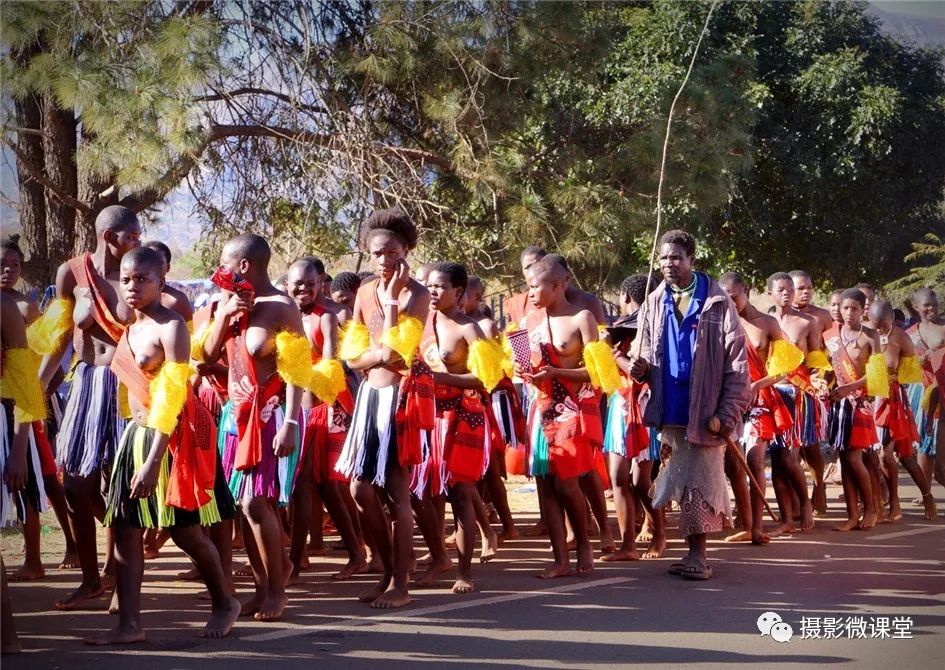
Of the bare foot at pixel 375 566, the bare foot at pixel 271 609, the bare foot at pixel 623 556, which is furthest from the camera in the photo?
the bare foot at pixel 623 556

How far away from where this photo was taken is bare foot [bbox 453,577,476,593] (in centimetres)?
735

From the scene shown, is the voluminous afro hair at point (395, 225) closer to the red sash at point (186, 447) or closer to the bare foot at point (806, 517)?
the red sash at point (186, 447)

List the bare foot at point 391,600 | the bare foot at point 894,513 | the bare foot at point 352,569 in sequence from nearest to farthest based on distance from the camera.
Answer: the bare foot at point 391,600 < the bare foot at point 352,569 < the bare foot at point 894,513

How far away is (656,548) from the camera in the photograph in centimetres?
894

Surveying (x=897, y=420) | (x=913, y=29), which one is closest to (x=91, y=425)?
(x=897, y=420)

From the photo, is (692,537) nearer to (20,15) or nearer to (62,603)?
(62,603)

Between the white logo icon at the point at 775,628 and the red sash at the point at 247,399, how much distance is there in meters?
2.70

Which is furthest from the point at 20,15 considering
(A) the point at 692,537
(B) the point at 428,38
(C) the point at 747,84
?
(C) the point at 747,84

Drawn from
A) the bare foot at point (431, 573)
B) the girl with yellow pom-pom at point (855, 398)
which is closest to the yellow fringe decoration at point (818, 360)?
the girl with yellow pom-pom at point (855, 398)

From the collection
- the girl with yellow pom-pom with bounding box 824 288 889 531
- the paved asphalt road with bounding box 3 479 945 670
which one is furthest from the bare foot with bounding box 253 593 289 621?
the girl with yellow pom-pom with bounding box 824 288 889 531

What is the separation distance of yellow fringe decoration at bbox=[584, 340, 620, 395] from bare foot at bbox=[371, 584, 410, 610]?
1.78m

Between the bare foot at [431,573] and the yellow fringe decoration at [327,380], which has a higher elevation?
the yellow fringe decoration at [327,380]

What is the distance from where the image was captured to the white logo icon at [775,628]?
6170 mm

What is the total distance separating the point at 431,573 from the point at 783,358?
11.2 feet
